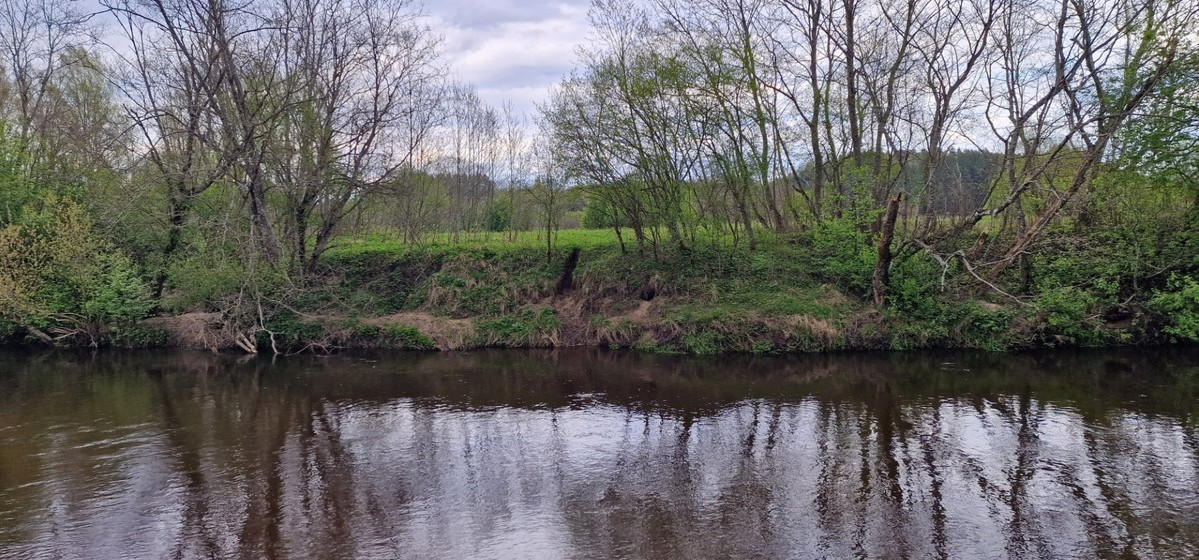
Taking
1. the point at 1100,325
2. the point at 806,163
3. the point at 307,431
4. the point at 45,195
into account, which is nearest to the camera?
the point at 307,431

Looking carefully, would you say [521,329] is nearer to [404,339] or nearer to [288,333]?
[404,339]

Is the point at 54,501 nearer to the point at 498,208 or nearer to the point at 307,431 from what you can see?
the point at 307,431

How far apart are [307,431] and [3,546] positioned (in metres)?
4.57

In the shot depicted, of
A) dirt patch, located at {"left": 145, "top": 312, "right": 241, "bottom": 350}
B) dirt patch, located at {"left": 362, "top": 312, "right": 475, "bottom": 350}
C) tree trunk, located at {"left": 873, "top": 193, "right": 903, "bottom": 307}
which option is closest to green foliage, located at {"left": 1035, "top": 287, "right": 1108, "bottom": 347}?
tree trunk, located at {"left": 873, "top": 193, "right": 903, "bottom": 307}

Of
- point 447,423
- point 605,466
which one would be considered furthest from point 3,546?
point 605,466

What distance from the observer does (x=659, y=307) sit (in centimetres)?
2016

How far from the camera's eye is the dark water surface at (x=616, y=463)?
7.16 m

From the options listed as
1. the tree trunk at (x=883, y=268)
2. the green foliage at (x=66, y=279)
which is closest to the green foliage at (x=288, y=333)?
the green foliage at (x=66, y=279)

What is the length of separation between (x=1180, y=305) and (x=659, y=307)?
12723 mm

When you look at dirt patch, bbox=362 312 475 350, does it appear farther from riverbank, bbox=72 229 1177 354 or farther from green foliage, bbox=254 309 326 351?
green foliage, bbox=254 309 326 351

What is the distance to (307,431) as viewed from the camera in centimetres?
1155

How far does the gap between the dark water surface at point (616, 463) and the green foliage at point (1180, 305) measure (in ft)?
2.46

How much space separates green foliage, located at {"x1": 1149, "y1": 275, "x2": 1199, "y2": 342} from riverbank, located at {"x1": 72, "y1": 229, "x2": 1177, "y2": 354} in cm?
28

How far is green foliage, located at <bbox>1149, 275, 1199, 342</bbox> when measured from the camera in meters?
15.3
